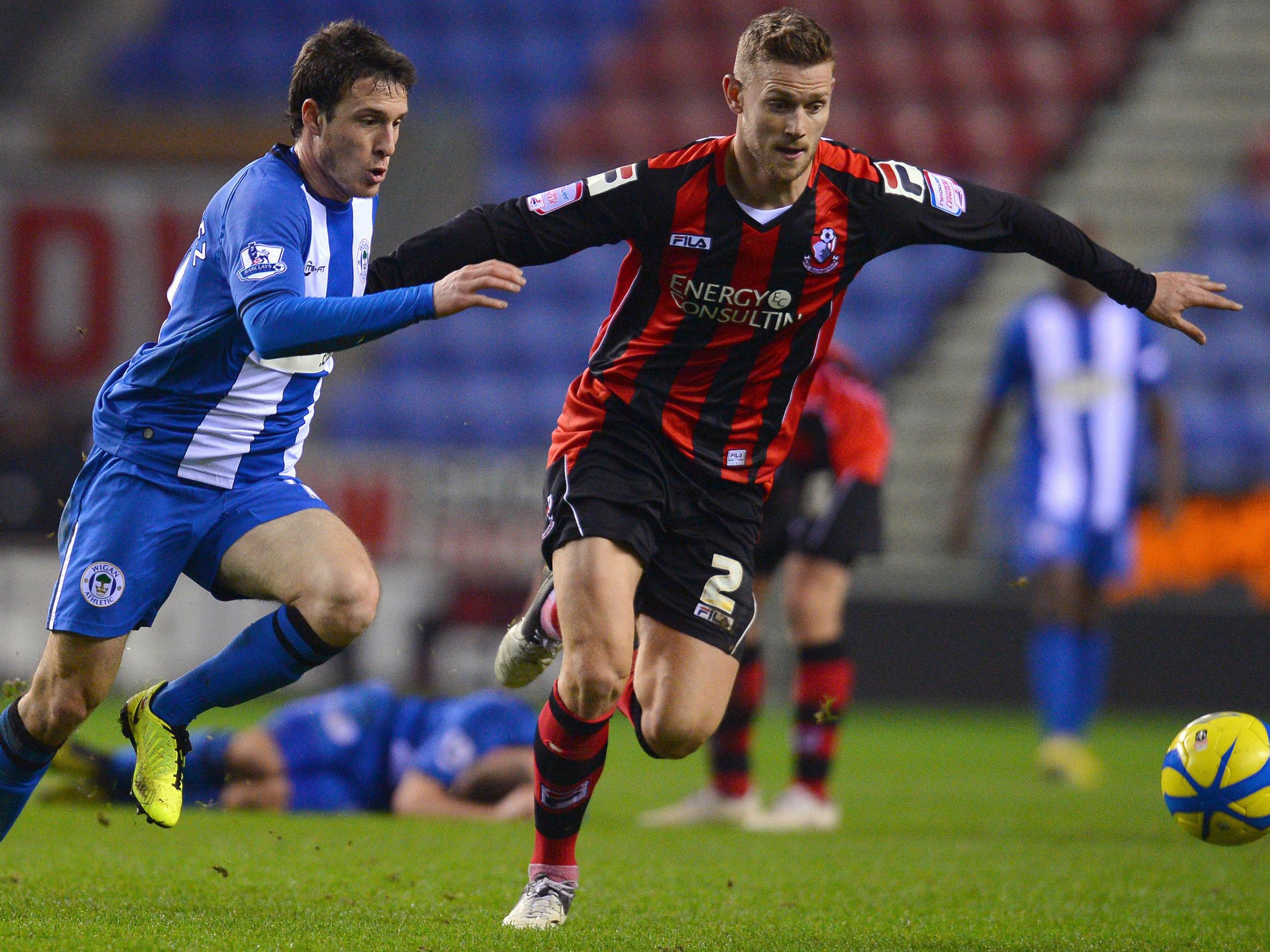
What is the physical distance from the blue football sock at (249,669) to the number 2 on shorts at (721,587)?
0.93 m

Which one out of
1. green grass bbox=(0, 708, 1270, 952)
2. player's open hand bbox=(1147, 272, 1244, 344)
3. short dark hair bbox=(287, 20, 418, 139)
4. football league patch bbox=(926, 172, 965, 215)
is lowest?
green grass bbox=(0, 708, 1270, 952)

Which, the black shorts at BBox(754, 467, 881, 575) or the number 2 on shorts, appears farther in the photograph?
the black shorts at BBox(754, 467, 881, 575)

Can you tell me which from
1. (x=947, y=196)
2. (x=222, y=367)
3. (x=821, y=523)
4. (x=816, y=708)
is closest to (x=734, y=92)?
(x=947, y=196)

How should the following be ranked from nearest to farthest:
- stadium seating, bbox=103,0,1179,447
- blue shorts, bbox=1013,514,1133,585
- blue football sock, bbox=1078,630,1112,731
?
blue football sock, bbox=1078,630,1112,731 → blue shorts, bbox=1013,514,1133,585 → stadium seating, bbox=103,0,1179,447

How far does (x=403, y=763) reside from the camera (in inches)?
222

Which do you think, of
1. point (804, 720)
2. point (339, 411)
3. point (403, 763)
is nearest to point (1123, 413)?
point (804, 720)

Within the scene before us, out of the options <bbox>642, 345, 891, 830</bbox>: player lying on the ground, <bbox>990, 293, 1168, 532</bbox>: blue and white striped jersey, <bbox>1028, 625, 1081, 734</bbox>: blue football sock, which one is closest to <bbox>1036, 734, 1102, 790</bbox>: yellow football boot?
<bbox>1028, 625, 1081, 734</bbox>: blue football sock

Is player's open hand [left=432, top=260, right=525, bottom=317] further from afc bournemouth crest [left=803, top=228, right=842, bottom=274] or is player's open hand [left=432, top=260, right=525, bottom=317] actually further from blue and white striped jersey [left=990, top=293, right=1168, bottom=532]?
blue and white striped jersey [left=990, top=293, right=1168, bottom=532]

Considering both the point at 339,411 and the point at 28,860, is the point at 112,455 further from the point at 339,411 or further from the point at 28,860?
the point at 339,411

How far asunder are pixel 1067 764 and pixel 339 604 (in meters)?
4.45

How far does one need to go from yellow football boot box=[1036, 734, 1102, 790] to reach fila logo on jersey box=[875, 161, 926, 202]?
12.7 ft

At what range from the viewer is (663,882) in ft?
14.0

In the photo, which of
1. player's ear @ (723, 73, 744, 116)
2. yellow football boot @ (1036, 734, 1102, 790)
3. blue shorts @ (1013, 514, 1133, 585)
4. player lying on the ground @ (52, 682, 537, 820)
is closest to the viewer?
player's ear @ (723, 73, 744, 116)

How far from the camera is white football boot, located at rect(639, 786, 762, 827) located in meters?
5.63
